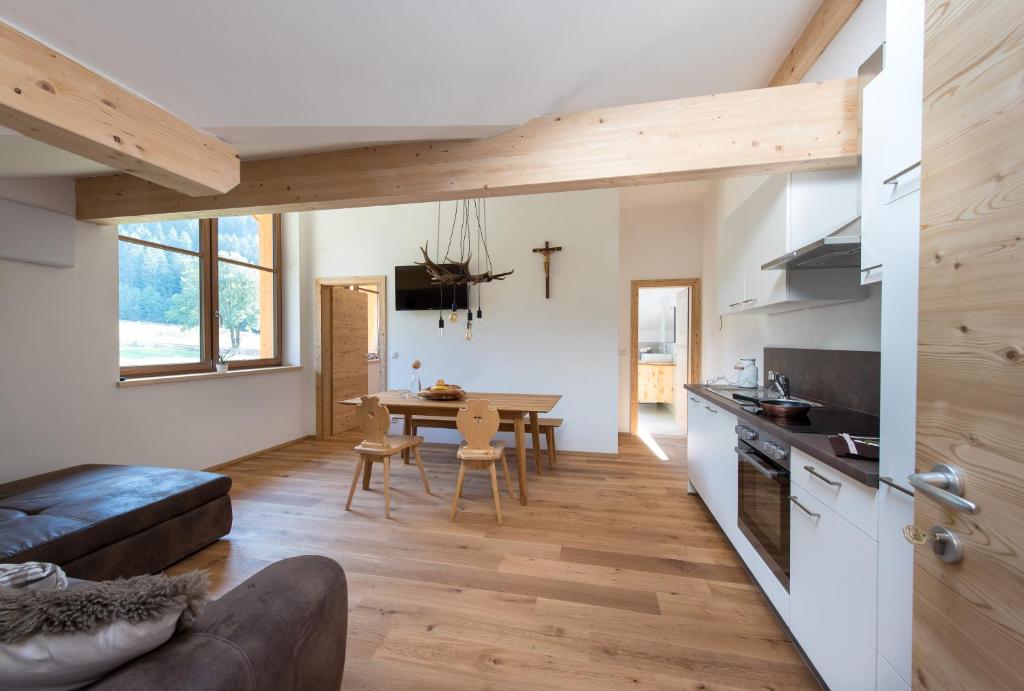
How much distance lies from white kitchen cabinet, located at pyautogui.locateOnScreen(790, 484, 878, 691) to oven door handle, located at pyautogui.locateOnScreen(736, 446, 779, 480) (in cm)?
12

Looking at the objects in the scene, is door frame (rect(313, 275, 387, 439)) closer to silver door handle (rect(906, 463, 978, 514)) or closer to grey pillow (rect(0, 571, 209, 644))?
grey pillow (rect(0, 571, 209, 644))

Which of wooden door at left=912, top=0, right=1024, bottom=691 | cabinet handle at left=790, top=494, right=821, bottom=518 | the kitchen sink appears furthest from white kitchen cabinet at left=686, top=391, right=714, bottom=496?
wooden door at left=912, top=0, right=1024, bottom=691

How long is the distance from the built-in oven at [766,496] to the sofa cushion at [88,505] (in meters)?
3.05

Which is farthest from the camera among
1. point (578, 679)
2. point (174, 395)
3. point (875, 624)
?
point (174, 395)

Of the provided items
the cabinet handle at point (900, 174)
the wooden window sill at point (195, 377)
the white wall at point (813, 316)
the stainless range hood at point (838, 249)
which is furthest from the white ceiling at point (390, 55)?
the wooden window sill at point (195, 377)

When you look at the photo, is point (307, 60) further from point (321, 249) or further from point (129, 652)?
point (321, 249)

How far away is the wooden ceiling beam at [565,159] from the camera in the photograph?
1.93 meters

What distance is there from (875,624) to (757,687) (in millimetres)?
560

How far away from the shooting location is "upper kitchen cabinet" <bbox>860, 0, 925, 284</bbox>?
1.03 meters

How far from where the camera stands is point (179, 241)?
11.9ft

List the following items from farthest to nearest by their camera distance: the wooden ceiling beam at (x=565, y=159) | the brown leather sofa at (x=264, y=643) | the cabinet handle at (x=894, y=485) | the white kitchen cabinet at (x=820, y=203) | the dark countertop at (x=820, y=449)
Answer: the wooden ceiling beam at (x=565, y=159) → the white kitchen cabinet at (x=820, y=203) → the dark countertop at (x=820, y=449) → the cabinet handle at (x=894, y=485) → the brown leather sofa at (x=264, y=643)

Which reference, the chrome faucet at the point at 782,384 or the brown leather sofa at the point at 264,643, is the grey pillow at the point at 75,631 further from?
the chrome faucet at the point at 782,384

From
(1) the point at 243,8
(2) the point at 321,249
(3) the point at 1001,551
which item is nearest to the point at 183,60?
(1) the point at 243,8

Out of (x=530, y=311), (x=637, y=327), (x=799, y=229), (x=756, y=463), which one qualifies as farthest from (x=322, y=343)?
(x=799, y=229)
